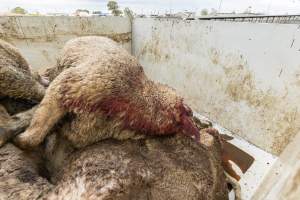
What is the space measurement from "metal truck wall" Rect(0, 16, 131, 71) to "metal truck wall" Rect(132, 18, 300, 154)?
2.21 ft

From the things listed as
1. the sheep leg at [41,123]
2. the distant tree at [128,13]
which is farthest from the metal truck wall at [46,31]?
the sheep leg at [41,123]

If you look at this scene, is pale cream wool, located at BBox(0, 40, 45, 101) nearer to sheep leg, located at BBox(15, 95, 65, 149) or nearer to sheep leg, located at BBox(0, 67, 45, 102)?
sheep leg, located at BBox(0, 67, 45, 102)

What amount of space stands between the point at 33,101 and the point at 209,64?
6.31 ft

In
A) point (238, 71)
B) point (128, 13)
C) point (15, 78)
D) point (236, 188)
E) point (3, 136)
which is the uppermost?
point (128, 13)

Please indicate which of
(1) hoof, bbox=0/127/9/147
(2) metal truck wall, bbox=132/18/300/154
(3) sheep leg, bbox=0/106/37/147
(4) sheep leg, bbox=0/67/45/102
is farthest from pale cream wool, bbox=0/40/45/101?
(2) metal truck wall, bbox=132/18/300/154

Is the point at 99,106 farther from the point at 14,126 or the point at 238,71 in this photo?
the point at 238,71

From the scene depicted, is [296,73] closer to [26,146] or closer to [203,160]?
[203,160]

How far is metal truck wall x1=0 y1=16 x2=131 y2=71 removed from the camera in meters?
3.28

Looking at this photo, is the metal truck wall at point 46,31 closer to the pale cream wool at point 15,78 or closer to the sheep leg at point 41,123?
the pale cream wool at point 15,78

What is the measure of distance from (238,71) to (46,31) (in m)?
2.57

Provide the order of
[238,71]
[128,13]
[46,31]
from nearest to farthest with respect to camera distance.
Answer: [238,71] < [46,31] < [128,13]

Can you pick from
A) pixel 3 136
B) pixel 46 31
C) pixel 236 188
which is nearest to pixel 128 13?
pixel 46 31

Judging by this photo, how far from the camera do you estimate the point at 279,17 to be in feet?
10.5

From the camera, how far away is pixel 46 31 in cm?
348
